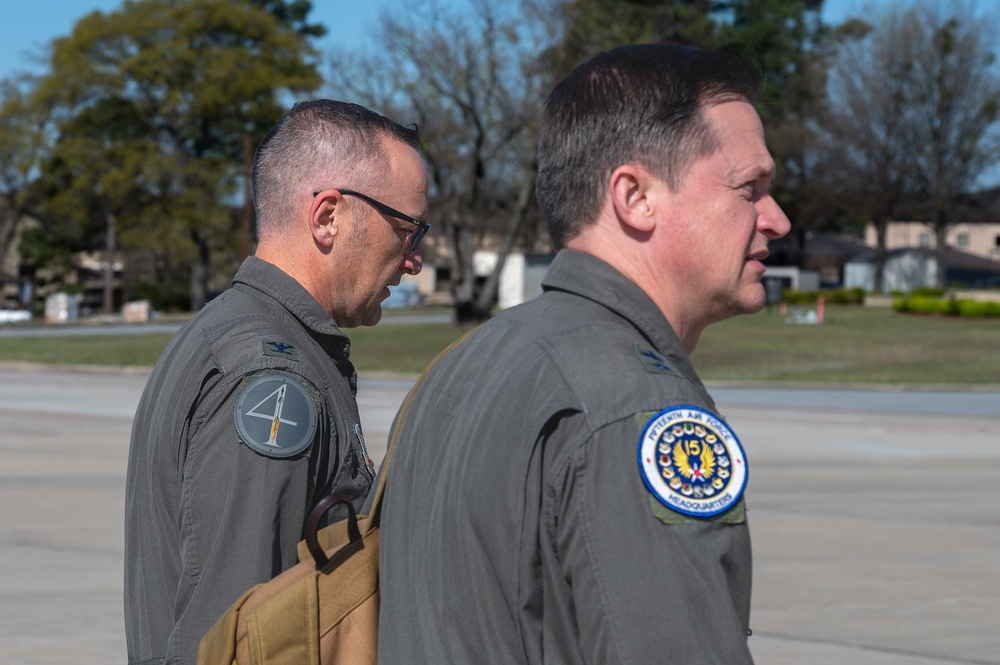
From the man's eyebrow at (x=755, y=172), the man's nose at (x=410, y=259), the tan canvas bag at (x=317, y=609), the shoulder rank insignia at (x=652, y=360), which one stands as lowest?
the tan canvas bag at (x=317, y=609)

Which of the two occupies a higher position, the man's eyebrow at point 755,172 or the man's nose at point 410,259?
the man's eyebrow at point 755,172

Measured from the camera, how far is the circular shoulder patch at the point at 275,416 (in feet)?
7.67

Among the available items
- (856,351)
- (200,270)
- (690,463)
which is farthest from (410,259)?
(200,270)

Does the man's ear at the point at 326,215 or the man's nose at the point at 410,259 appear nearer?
the man's ear at the point at 326,215

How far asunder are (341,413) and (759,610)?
5.10 metres

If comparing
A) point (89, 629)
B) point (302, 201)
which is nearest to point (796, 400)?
point (89, 629)

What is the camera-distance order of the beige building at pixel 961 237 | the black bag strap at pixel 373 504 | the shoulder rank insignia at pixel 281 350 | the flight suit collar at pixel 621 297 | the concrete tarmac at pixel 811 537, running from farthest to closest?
the beige building at pixel 961 237 → the concrete tarmac at pixel 811 537 → the shoulder rank insignia at pixel 281 350 → the black bag strap at pixel 373 504 → the flight suit collar at pixel 621 297

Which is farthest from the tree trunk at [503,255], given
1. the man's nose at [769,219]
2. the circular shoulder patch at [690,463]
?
the circular shoulder patch at [690,463]

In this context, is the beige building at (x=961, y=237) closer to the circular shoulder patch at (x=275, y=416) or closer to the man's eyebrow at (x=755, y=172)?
the circular shoulder patch at (x=275, y=416)

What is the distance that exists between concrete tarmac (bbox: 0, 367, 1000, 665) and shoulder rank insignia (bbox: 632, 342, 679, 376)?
486 cm

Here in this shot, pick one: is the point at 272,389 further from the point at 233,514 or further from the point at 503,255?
→ the point at 503,255

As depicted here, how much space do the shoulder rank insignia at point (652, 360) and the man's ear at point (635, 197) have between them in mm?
206

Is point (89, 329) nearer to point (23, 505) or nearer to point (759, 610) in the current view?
point (23, 505)

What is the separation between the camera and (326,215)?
9.13 ft
